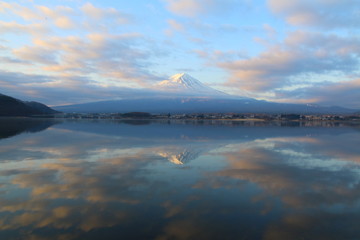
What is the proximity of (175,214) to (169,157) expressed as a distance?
8.28 m

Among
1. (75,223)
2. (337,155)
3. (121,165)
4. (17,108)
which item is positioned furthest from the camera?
(17,108)

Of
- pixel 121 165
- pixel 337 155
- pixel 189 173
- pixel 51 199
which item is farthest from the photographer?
pixel 337 155

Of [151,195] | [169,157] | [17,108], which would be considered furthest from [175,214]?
[17,108]

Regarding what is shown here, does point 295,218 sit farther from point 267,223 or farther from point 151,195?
point 151,195

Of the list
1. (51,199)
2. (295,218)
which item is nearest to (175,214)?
(295,218)

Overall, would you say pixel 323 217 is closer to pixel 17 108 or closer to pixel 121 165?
pixel 121 165

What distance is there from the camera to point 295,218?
7.38m

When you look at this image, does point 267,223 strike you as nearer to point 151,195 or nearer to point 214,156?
point 151,195

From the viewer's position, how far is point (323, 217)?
745 centimetres

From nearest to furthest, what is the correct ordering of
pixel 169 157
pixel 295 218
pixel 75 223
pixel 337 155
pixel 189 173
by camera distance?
pixel 75 223 → pixel 295 218 → pixel 189 173 → pixel 169 157 → pixel 337 155

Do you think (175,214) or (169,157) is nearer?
(175,214)

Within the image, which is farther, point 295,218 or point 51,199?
point 51,199

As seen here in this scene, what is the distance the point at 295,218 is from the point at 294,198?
1.69 m

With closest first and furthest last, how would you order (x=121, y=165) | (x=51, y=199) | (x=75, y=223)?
1. (x=75, y=223)
2. (x=51, y=199)
3. (x=121, y=165)
